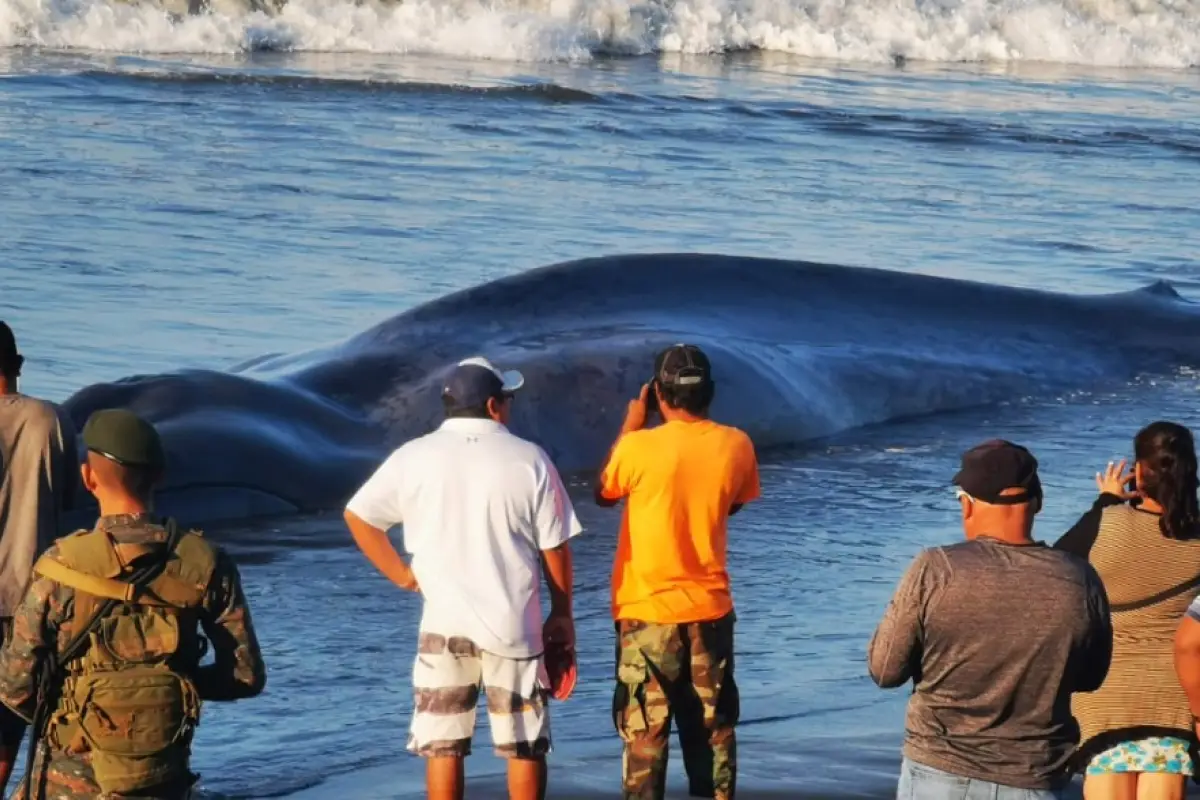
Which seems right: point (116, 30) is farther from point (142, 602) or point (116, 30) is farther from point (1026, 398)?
point (142, 602)

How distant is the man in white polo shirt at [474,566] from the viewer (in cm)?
544

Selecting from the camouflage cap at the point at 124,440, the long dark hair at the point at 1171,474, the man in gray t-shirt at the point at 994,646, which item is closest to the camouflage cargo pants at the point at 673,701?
the man in gray t-shirt at the point at 994,646

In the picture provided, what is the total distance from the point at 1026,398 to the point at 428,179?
8474 millimetres

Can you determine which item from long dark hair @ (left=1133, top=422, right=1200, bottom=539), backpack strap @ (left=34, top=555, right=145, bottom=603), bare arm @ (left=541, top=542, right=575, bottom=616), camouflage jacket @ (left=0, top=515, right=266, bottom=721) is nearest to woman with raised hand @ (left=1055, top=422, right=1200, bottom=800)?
long dark hair @ (left=1133, top=422, right=1200, bottom=539)

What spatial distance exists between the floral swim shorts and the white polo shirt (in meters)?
1.46

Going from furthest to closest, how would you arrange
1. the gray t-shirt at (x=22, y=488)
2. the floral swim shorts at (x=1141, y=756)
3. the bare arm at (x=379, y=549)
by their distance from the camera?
the gray t-shirt at (x=22, y=488) < the bare arm at (x=379, y=549) < the floral swim shorts at (x=1141, y=756)

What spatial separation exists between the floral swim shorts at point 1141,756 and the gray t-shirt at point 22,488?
282 cm

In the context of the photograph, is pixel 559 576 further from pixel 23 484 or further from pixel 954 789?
pixel 23 484

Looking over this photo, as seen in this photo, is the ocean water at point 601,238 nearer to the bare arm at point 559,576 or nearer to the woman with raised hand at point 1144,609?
the bare arm at point 559,576

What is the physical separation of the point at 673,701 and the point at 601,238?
11.4 m

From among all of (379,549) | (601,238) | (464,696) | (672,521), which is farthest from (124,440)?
(601,238)

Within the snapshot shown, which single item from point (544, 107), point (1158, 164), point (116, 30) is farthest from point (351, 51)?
point (1158, 164)

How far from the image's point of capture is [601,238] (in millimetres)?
17031

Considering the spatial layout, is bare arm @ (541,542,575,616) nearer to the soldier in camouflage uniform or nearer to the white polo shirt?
the white polo shirt
